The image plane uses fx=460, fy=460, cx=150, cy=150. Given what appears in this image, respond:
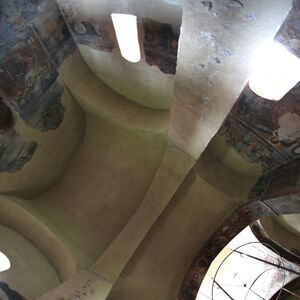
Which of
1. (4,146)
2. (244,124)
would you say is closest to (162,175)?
(244,124)

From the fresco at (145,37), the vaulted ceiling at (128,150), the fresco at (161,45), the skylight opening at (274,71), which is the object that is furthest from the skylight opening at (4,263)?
the skylight opening at (274,71)

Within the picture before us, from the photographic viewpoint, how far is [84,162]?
9.73 metres

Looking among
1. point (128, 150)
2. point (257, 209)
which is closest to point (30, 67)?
point (128, 150)

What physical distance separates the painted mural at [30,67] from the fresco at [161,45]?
1.41 meters

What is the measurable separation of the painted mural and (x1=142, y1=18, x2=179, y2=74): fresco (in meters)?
1.41

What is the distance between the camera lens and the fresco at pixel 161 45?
6.04 meters

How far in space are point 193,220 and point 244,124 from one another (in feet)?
9.47

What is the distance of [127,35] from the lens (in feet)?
21.8

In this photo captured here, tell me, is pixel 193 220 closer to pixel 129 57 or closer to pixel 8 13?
pixel 129 57

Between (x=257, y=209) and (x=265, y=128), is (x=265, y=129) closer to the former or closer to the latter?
(x=265, y=128)

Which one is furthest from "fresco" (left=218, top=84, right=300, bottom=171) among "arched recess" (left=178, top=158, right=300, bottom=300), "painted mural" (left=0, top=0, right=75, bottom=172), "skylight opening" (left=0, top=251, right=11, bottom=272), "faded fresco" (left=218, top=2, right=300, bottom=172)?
"skylight opening" (left=0, top=251, right=11, bottom=272)

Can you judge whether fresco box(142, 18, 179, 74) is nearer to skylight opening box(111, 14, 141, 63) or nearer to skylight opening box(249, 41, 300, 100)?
skylight opening box(111, 14, 141, 63)

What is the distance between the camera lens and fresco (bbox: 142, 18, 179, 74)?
6.04m

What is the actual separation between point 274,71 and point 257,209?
3002 mm
